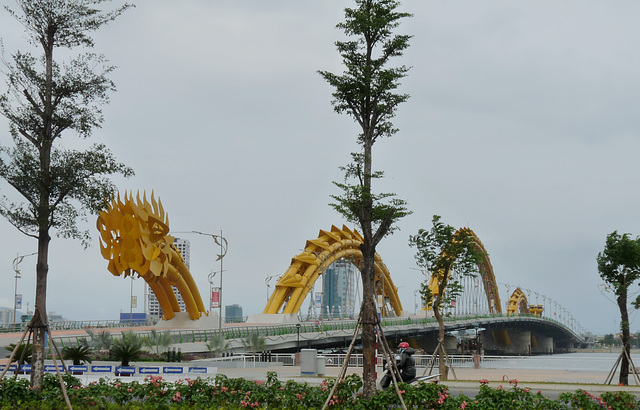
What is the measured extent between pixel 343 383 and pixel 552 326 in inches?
5818

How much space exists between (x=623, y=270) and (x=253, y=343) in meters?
30.4

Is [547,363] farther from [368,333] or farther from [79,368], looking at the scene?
[368,333]

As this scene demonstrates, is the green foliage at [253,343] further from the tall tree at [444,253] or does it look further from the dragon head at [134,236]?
the tall tree at [444,253]

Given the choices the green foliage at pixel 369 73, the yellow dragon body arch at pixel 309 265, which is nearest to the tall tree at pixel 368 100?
the green foliage at pixel 369 73

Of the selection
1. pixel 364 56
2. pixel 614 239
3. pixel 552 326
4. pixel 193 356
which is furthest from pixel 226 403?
pixel 552 326

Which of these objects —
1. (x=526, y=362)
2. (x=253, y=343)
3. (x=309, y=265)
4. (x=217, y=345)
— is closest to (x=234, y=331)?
(x=253, y=343)

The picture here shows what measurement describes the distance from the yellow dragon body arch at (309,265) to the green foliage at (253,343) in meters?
29.6

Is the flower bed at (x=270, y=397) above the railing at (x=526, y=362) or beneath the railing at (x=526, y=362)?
above

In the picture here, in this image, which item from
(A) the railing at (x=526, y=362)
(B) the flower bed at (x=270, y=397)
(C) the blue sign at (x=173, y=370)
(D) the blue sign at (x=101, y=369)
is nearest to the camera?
(B) the flower bed at (x=270, y=397)

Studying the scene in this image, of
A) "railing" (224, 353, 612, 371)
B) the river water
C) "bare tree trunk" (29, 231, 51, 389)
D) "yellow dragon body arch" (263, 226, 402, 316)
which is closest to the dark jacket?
"bare tree trunk" (29, 231, 51, 389)

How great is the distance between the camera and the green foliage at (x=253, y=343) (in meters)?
52.5

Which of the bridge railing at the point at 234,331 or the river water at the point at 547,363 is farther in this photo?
the bridge railing at the point at 234,331

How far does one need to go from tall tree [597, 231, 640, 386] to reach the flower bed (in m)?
14.1

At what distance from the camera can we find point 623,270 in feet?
97.5
